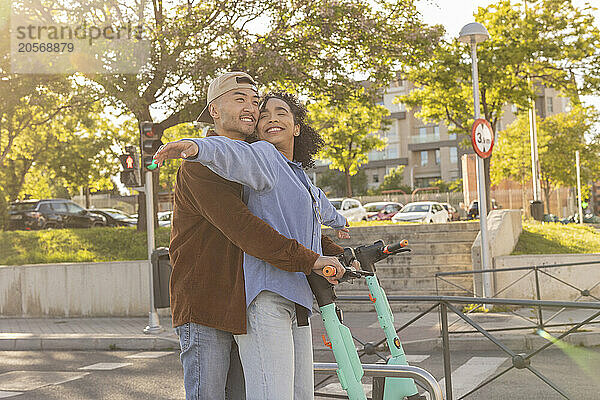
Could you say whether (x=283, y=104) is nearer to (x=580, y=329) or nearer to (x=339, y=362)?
(x=339, y=362)

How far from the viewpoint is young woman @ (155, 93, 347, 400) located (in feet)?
7.96

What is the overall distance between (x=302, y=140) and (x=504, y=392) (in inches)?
85.3

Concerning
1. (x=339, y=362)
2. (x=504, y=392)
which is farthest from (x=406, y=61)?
(x=339, y=362)

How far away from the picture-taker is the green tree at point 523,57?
21.4 meters

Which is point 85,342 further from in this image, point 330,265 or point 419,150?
point 419,150

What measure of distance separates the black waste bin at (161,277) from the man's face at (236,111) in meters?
7.10

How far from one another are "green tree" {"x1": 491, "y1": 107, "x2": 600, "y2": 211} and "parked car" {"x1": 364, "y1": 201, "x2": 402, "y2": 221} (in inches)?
379

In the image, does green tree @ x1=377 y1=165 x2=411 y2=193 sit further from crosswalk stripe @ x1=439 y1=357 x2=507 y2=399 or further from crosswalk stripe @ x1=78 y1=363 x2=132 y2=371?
crosswalk stripe @ x1=439 y1=357 x2=507 y2=399

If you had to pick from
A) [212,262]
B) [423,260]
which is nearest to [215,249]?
[212,262]

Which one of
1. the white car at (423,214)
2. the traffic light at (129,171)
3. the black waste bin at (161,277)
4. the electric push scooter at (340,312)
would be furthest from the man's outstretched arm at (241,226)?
the white car at (423,214)

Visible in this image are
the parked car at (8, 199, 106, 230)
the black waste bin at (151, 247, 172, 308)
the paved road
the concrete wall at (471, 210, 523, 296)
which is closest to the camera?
the paved road

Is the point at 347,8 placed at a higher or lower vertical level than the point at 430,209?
higher

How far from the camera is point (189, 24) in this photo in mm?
14883

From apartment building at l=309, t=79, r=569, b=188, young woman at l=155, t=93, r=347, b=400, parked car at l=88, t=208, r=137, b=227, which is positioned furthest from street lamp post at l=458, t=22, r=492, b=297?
apartment building at l=309, t=79, r=569, b=188
